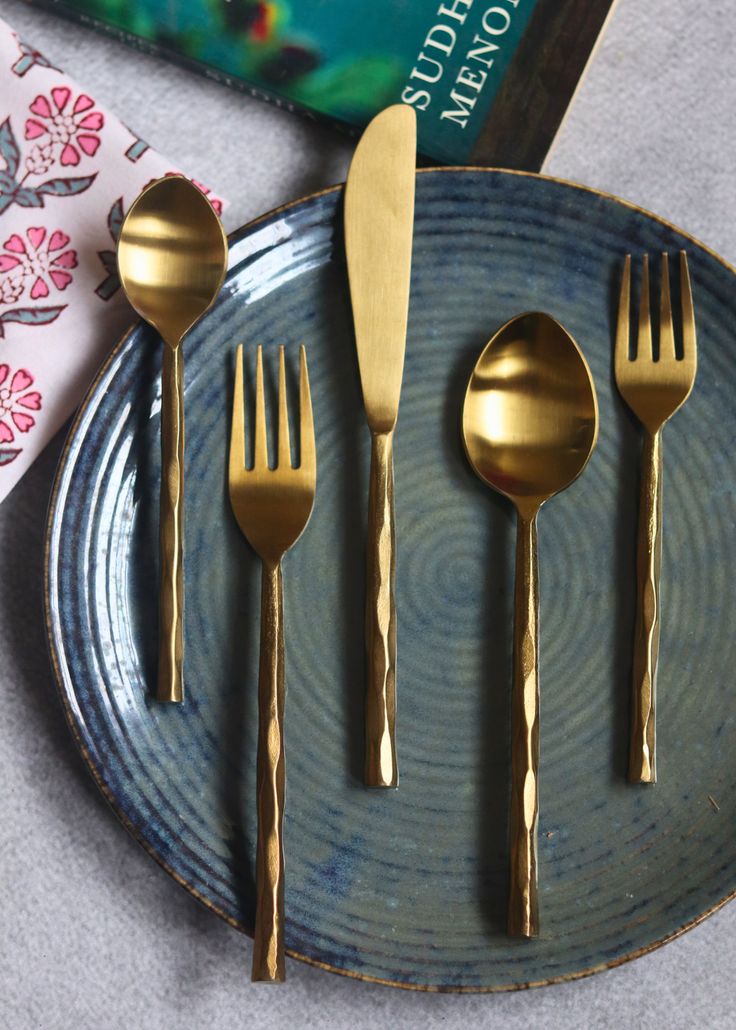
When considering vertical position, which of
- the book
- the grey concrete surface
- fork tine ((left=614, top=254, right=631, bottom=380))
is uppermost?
the book

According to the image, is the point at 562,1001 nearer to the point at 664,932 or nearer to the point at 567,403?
the point at 664,932

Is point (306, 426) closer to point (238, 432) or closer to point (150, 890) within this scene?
point (238, 432)

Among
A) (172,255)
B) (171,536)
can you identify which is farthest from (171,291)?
(171,536)

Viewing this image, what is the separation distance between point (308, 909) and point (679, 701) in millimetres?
204

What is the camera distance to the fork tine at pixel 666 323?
51 cm

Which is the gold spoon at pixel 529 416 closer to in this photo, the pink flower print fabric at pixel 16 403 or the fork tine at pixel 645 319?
the fork tine at pixel 645 319

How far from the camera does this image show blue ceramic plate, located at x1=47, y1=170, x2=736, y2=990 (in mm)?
482

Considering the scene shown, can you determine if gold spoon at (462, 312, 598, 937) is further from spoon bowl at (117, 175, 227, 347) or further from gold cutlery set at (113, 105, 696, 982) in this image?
spoon bowl at (117, 175, 227, 347)

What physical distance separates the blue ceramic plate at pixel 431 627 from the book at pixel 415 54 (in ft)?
0.16

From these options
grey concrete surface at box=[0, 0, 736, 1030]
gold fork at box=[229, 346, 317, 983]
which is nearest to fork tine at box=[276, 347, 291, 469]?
gold fork at box=[229, 346, 317, 983]

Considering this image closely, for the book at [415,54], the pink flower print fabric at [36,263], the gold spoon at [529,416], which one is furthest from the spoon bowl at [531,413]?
the pink flower print fabric at [36,263]

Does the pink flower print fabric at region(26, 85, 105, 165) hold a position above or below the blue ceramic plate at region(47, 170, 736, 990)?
above

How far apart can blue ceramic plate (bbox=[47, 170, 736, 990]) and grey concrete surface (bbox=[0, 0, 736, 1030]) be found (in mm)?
58

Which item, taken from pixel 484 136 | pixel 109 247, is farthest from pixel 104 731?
pixel 484 136
